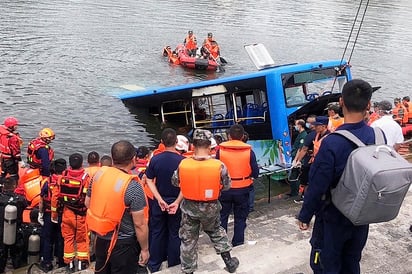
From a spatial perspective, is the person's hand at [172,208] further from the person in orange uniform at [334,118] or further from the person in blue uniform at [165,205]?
the person in orange uniform at [334,118]

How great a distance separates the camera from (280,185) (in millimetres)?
11133

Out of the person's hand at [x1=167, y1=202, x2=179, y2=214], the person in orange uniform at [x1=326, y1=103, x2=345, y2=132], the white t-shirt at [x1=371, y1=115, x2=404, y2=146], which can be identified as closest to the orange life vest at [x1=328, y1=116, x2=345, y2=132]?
the person in orange uniform at [x1=326, y1=103, x2=345, y2=132]

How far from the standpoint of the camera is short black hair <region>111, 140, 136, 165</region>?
407cm

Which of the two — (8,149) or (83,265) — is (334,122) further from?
(8,149)

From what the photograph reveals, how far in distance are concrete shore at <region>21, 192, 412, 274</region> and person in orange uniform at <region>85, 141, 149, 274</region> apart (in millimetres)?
1073

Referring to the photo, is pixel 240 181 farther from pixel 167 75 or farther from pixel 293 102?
pixel 167 75

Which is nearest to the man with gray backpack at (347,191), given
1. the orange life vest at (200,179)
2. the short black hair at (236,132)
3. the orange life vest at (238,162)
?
the orange life vest at (200,179)

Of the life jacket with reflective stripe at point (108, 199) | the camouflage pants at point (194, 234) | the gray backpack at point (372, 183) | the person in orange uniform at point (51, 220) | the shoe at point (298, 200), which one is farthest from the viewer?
the shoe at point (298, 200)

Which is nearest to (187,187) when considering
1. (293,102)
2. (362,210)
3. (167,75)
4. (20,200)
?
(362,210)

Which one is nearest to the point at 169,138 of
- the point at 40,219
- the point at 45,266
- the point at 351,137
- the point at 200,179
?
the point at 200,179

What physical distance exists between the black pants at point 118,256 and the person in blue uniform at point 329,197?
5.00 ft

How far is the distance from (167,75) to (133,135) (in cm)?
717

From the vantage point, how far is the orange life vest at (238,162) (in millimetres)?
5918

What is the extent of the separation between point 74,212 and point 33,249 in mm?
1186
